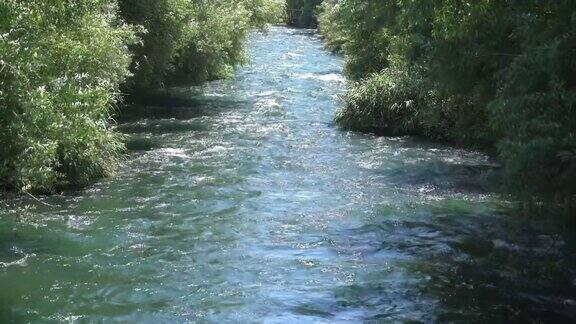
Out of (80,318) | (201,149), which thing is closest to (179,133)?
(201,149)

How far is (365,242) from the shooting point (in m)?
12.5

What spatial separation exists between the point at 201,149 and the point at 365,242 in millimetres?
8464

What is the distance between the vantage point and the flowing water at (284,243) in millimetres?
9609

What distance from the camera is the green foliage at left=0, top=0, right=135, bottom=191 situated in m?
10.0

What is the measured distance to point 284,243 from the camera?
1237 cm

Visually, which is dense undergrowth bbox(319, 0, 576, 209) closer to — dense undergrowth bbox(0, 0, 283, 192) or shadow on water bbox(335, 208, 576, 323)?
shadow on water bbox(335, 208, 576, 323)

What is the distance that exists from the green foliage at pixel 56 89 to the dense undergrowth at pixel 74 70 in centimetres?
→ 2

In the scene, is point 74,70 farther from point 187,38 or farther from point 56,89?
point 187,38

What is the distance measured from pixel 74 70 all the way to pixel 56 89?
6.50ft

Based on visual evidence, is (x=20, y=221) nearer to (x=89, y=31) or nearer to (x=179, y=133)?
(x=89, y=31)

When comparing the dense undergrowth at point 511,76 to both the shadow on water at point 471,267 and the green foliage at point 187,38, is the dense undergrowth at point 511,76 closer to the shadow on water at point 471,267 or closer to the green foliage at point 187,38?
the shadow on water at point 471,267

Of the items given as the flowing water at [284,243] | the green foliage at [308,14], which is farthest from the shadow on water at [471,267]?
the green foliage at [308,14]

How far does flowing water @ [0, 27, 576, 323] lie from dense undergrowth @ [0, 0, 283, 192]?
3.14 ft

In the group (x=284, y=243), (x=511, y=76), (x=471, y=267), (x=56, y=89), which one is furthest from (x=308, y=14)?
(x=511, y=76)
